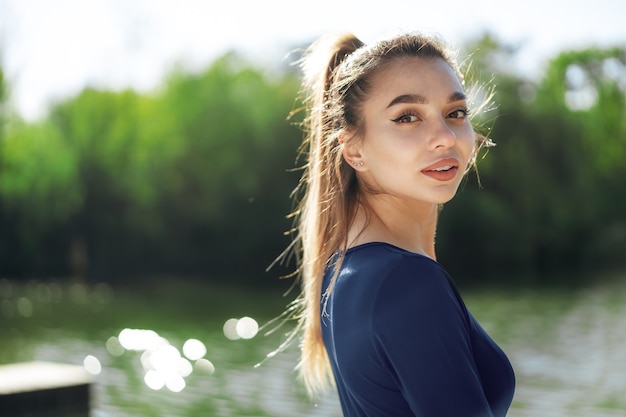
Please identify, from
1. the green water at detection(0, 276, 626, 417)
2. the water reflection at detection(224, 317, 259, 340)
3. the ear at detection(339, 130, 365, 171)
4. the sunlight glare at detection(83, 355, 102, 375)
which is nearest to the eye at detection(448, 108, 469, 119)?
the ear at detection(339, 130, 365, 171)

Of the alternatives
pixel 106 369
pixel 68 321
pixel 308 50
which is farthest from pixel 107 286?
pixel 308 50

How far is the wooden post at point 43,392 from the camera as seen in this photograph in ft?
18.7

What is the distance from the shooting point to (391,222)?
1.25 m

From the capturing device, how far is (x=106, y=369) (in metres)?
11.9

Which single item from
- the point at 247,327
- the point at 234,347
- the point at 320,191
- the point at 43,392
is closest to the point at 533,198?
the point at 247,327

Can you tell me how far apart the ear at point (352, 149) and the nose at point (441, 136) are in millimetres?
131

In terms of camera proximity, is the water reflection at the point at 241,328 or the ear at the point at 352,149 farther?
the water reflection at the point at 241,328

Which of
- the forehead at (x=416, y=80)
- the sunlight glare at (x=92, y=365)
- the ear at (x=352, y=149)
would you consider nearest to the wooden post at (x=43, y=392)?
the ear at (x=352, y=149)

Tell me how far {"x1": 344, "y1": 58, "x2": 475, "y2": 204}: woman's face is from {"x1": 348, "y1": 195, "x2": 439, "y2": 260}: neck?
0.03 m

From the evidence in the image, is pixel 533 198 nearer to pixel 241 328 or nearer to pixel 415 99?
pixel 241 328

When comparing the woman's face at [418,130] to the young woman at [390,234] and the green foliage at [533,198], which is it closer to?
the young woman at [390,234]

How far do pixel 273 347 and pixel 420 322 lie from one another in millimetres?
13096

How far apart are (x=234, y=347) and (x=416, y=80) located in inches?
507

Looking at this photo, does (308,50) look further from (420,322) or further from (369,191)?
(420,322)
